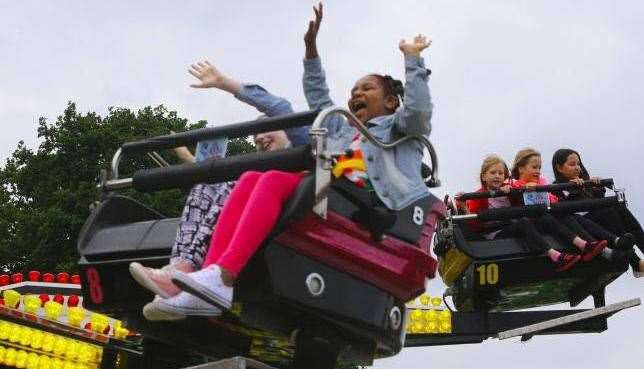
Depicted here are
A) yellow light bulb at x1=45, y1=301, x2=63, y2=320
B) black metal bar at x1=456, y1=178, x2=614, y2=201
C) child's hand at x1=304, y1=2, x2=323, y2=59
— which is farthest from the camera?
yellow light bulb at x1=45, y1=301, x2=63, y2=320

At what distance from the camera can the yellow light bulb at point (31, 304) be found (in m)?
13.5

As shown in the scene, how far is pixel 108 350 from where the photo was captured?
9445mm

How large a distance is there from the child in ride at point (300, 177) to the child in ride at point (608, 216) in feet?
14.8

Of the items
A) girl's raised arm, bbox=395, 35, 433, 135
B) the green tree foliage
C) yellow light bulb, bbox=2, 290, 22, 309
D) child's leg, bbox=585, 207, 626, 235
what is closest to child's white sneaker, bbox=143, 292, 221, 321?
girl's raised arm, bbox=395, 35, 433, 135

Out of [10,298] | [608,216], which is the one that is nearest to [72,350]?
[10,298]

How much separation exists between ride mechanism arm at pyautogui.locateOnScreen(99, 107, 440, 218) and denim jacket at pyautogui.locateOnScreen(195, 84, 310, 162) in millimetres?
253

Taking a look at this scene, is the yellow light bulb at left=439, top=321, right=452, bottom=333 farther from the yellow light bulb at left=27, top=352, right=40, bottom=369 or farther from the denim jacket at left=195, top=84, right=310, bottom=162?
the yellow light bulb at left=27, top=352, right=40, bottom=369

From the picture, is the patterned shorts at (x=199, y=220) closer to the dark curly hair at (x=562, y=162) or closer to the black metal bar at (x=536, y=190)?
the black metal bar at (x=536, y=190)

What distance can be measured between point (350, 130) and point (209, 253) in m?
1.02

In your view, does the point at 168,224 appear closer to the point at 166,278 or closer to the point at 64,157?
the point at 166,278

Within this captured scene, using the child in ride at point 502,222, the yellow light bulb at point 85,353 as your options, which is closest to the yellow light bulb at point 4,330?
the yellow light bulb at point 85,353

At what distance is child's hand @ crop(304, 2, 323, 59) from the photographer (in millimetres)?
5121

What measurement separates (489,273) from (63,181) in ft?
73.3

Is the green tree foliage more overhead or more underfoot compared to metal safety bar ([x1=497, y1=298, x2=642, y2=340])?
more overhead
